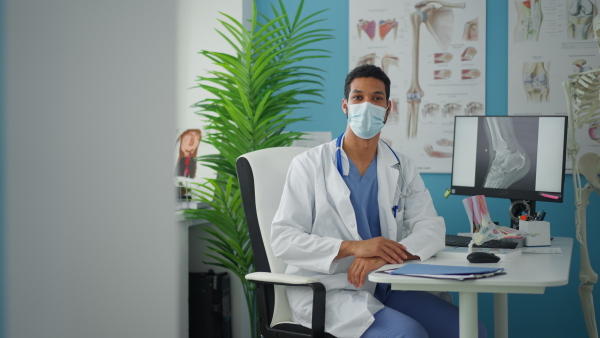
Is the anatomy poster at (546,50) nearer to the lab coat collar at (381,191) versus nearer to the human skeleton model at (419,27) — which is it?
the human skeleton model at (419,27)

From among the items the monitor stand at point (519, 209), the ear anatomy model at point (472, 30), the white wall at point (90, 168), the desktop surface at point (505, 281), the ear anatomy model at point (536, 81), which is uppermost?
the ear anatomy model at point (472, 30)

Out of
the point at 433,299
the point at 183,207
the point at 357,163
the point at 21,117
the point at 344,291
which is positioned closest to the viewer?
the point at 21,117

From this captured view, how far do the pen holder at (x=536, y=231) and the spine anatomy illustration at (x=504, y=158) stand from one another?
294mm

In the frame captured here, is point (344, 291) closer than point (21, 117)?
No

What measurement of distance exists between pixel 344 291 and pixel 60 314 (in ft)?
4.98

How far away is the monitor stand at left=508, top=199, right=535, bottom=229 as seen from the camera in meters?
2.37

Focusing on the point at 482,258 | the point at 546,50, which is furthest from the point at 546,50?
the point at 482,258

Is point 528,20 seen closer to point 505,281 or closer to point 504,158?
point 504,158

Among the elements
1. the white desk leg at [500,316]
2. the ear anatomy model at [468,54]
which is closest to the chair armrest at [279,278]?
the white desk leg at [500,316]

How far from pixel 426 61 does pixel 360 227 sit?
1.48 m

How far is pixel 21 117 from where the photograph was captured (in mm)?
235

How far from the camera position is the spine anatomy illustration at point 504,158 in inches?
94.1

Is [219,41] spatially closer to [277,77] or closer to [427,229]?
[277,77]

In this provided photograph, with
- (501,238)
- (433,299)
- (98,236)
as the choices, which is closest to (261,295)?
(433,299)
